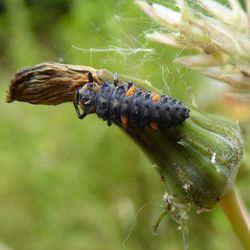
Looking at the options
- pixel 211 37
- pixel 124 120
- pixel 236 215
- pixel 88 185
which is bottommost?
pixel 88 185

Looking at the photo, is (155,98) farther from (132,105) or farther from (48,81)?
(48,81)

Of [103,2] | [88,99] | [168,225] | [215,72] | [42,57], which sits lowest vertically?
[42,57]

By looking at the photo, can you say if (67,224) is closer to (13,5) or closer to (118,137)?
(118,137)

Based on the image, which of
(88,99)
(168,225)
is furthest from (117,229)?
(88,99)

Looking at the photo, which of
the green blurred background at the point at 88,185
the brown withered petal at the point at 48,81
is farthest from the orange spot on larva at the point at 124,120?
the green blurred background at the point at 88,185

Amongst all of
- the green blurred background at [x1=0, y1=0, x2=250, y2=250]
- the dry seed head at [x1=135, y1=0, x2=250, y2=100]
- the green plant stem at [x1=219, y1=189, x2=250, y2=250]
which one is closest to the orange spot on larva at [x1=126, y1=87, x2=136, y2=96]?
the dry seed head at [x1=135, y1=0, x2=250, y2=100]

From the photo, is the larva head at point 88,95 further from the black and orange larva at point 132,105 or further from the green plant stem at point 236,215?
the green plant stem at point 236,215

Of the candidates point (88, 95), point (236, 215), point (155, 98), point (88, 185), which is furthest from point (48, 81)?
point (88, 185)
